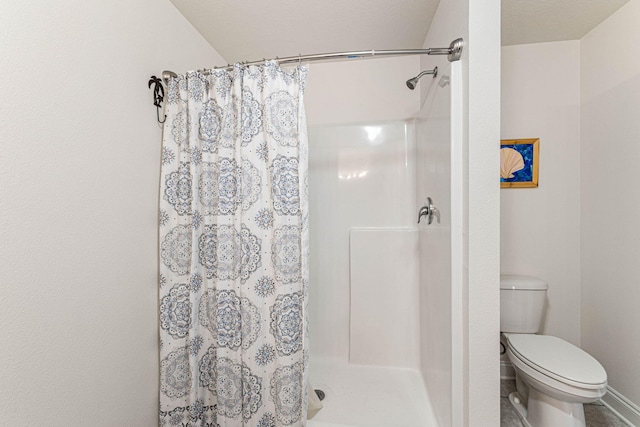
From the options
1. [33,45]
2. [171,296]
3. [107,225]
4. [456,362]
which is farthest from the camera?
[171,296]

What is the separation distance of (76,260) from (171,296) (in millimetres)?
470

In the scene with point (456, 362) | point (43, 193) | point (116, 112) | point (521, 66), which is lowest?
point (456, 362)

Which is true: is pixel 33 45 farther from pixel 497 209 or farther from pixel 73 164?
pixel 497 209

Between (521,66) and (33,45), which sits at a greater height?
(521,66)

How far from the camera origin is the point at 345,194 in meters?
2.17

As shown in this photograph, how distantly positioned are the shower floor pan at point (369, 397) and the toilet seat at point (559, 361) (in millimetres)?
610

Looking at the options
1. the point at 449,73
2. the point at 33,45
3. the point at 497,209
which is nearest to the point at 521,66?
the point at 449,73

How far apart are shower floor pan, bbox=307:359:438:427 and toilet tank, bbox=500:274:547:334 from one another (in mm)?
722

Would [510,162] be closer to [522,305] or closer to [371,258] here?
[522,305]

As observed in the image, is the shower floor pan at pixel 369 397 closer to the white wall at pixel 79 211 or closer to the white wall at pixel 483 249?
the white wall at pixel 483 249

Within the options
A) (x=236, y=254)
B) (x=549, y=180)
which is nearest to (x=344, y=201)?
(x=236, y=254)

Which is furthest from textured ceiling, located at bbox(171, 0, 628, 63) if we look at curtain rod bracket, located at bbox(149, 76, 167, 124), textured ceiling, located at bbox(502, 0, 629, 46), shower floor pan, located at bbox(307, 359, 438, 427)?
shower floor pan, located at bbox(307, 359, 438, 427)

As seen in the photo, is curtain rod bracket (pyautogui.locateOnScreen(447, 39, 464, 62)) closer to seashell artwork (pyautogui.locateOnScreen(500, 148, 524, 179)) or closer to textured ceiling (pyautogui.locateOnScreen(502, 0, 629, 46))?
textured ceiling (pyautogui.locateOnScreen(502, 0, 629, 46))

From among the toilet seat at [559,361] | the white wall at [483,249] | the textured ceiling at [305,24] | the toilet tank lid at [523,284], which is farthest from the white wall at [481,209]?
the toilet tank lid at [523,284]
